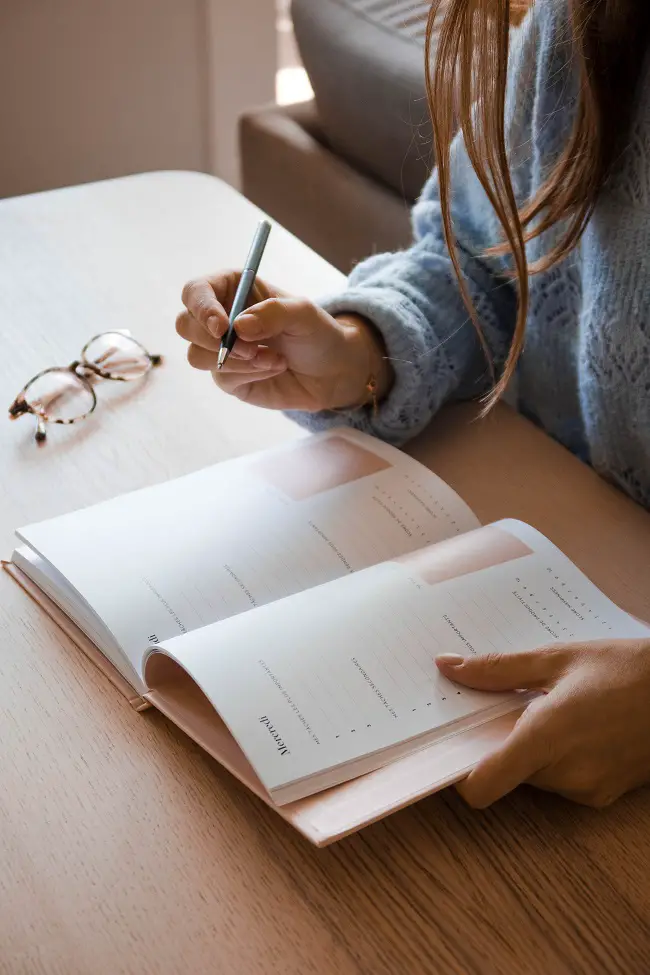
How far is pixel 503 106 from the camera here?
0.71 meters

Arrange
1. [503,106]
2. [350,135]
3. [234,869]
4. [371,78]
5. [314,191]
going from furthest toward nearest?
[314,191] < [350,135] < [371,78] < [503,106] < [234,869]

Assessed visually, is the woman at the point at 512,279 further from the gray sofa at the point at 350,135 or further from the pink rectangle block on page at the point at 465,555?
the gray sofa at the point at 350,135

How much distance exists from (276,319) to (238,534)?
171mm

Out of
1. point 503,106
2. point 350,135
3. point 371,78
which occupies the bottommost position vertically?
point 350,135

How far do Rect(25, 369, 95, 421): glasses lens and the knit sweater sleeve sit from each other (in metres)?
0.18

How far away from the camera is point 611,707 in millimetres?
553

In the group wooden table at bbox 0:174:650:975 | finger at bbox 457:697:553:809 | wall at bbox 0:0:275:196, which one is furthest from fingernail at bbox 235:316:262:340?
wall at bbox 0:0:275:196

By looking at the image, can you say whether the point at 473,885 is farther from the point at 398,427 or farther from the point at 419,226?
the point at 419,226

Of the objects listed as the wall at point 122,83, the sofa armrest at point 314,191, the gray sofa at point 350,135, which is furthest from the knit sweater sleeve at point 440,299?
the wall at point 122,83

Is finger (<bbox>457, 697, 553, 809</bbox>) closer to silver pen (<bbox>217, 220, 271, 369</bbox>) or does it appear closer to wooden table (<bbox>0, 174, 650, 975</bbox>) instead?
wooden table (<bbox>0, 174, 650, 975</bbox>)

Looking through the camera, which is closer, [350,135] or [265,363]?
[265,363]

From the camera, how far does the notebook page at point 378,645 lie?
1.75 ft

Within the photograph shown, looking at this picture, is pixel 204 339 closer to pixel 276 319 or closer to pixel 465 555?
pixel 276 319

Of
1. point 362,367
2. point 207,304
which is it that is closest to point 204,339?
point 207,304
